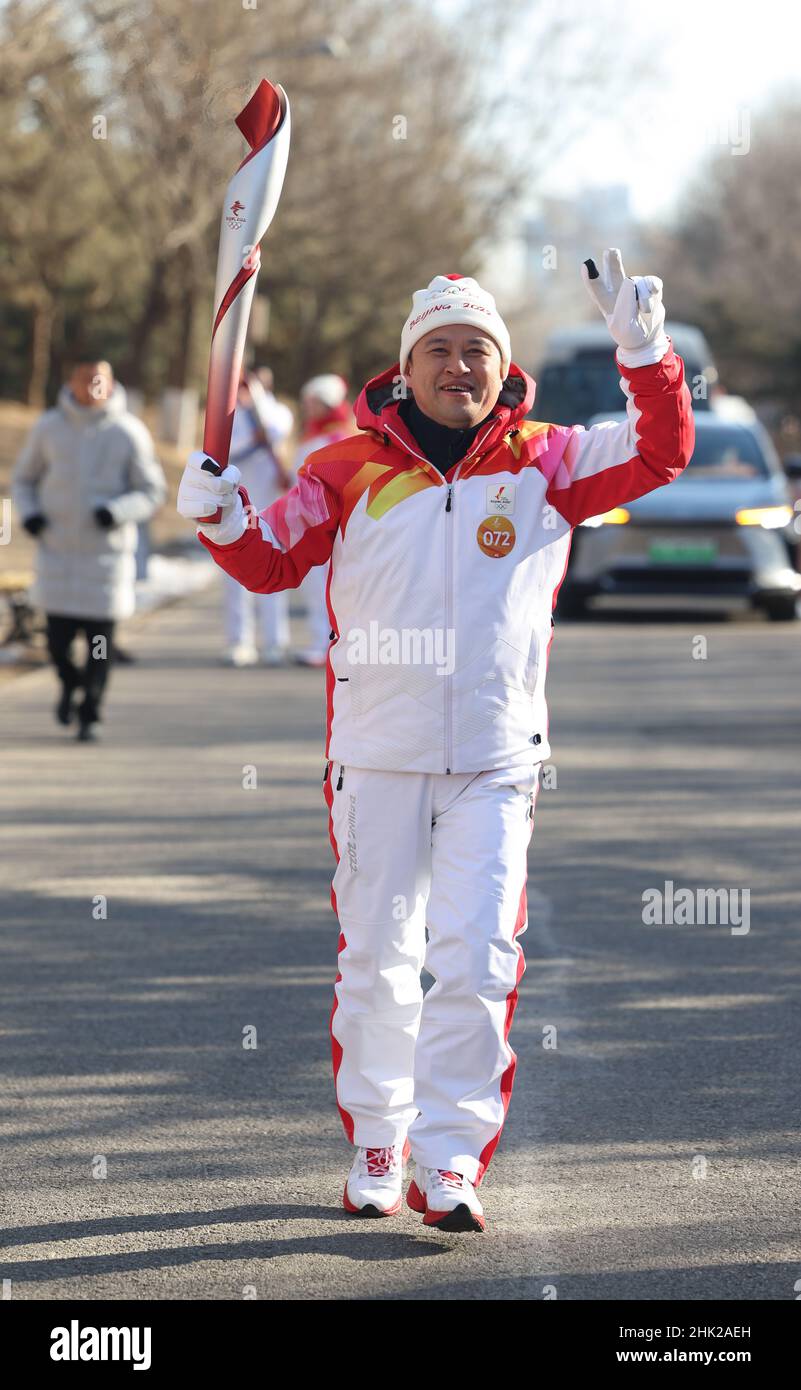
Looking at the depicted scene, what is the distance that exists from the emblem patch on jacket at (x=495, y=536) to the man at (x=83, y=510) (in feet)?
24.3

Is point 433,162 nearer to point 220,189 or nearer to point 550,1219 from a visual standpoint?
point 220,189

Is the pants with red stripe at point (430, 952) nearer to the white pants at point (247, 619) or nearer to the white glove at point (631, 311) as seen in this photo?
the white glove at point (631, 311)

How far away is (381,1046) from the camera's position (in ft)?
15.4

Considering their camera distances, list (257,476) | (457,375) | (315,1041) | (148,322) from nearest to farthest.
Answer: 1. (457,375)
2. (315,1041)
3. (257,476)
4. (148,322)

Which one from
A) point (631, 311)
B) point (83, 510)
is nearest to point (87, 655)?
point (83, 510)

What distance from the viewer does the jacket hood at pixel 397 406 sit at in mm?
4676

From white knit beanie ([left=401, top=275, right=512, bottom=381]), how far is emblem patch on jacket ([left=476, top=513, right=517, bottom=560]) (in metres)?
0.37

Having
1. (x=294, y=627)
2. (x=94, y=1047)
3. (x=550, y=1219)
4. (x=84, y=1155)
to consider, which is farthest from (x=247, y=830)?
(x=294, y=627)

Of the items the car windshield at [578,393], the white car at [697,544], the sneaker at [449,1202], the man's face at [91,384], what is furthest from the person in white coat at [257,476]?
the sneaker at [449,1202]

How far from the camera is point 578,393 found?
2175 centimetres

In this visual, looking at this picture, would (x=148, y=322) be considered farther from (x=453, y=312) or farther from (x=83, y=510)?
(x=453, y=312)

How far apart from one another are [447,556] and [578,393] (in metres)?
17.4

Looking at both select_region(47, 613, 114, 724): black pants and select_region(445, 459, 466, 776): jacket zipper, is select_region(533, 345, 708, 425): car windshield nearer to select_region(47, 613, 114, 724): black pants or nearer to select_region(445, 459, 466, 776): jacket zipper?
select_region(47, 613, 114, 724): black pants

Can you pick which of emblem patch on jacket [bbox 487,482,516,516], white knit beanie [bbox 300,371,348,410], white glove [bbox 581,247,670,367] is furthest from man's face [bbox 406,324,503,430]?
white knit beanie [bbox 300,371,348,410]
